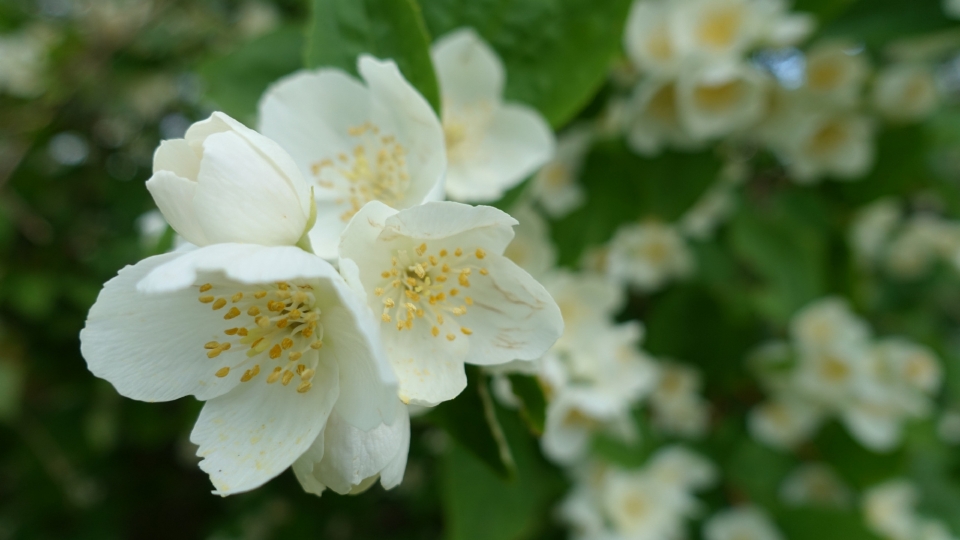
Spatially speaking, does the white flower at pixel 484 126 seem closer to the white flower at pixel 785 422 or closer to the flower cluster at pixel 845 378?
the flower cluster at pixel 845 378

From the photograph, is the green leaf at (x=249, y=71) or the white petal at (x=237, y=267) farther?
the green leaf at (x=249, y=71)

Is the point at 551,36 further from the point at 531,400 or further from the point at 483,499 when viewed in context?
the point at 483,499

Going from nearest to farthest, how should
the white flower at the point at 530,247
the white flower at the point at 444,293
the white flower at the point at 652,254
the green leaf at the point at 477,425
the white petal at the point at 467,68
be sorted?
the white flower at the point at 444,293, the green leaf at the point at 477,425, the white petal at the point at 467,68, the white flower at the point at 530,247, the white flower at the point at 652,254

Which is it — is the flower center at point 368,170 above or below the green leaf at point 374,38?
below

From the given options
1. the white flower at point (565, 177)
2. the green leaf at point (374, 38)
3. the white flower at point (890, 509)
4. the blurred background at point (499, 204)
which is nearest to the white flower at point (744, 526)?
the blurred background at point (499, 204)

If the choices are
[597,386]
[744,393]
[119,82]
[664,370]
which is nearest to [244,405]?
[597,386]

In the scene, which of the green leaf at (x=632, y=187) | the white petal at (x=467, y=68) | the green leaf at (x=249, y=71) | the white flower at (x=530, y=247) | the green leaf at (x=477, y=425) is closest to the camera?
the green leaf at (x=477, y=425)

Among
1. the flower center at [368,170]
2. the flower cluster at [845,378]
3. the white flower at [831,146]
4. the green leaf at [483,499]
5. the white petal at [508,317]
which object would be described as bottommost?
the flower cluster at [845,378]

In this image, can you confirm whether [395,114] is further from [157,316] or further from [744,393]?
[744,393]
